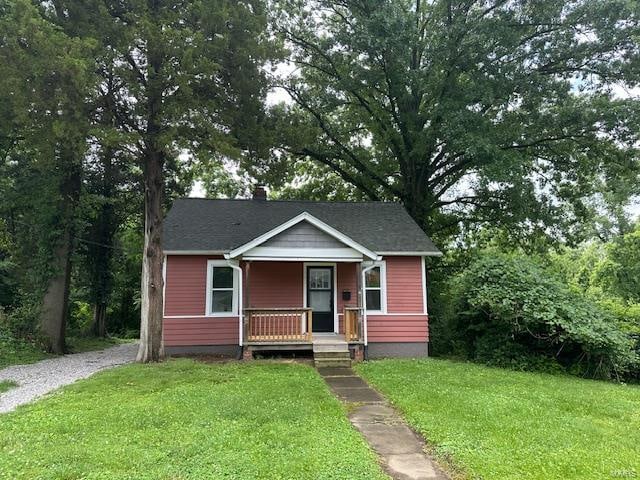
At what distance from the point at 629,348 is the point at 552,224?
7.90 metres

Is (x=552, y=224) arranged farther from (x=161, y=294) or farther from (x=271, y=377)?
(x=161, y=294)

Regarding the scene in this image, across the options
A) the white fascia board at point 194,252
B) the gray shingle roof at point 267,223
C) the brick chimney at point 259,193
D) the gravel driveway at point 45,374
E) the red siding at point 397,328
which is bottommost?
the gravel driveway at point 45,374

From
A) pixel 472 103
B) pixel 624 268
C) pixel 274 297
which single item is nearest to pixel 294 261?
pixel 274 297

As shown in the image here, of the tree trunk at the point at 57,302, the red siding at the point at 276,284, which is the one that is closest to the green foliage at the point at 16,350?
the tree trunk at the point at 57,302

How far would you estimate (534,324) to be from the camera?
11312 mm

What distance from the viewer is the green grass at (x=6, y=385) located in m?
8.83

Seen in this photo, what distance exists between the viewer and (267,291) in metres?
13.3

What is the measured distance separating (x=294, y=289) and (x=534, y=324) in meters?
6.64

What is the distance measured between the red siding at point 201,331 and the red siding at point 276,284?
1062 mm

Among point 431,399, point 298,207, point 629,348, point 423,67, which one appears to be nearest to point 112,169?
point 298,207

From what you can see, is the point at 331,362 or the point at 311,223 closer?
the point at 331,362

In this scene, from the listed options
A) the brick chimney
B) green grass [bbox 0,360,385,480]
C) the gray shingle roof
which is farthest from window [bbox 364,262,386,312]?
the brick chimney

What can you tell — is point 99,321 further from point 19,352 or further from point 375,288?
point 375,288

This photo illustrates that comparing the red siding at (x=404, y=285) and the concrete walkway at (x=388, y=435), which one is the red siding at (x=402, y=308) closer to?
the red siding at (x=404, y=285)
